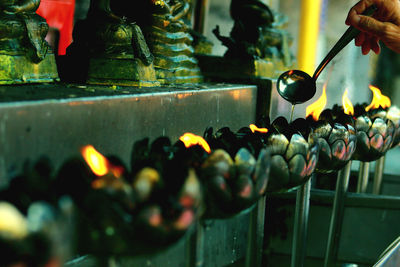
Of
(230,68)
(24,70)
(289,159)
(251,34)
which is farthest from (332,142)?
(251,34)

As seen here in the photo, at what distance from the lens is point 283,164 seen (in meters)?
1.14

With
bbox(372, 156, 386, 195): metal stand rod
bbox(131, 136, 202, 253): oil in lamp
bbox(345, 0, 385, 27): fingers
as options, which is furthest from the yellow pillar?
bbox(131, 136, 202, 253): oil in lamp

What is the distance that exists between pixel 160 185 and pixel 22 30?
31.0 inches

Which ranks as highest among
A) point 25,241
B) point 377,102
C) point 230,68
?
point 230,68

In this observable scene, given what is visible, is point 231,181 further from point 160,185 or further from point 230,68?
point 230,68

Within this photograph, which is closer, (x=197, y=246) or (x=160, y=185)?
(x=160, y=185)

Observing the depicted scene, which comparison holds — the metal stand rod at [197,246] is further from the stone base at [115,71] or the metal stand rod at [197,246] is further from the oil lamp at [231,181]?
the stone base at [115,71]

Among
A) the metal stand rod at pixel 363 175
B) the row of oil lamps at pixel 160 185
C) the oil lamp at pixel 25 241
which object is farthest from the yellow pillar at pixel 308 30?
the oil lamp at pixel 25 241

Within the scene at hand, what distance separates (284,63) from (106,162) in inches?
80.4

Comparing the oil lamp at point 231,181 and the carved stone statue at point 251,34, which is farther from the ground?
the carved stone statue at point 251,34

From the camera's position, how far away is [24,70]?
1393 millimetres

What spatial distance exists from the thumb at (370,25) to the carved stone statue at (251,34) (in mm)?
670

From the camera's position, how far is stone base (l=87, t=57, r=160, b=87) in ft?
5.18

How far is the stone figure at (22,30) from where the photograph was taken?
1.34 meters
